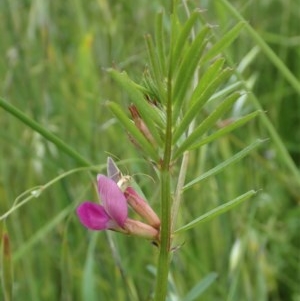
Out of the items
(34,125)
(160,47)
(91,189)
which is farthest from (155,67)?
(91,189)

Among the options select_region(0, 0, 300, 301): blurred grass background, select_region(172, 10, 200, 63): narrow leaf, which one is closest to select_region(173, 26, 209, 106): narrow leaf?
select_region(172, 10, 200, 63): narrow leaf

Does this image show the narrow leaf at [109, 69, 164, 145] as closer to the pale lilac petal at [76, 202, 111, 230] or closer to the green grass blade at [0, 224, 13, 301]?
the pale lilac petal at [76, 202, 111, 230]

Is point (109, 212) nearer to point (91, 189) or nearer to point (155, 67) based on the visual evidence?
Result: point (155, 67)

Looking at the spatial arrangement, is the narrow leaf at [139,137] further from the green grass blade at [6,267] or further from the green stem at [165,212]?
the green grass blade at [6,267]

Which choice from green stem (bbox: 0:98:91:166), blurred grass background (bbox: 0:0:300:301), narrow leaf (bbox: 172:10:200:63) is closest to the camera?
narrow leaf (bbox: 172:10:200:63)

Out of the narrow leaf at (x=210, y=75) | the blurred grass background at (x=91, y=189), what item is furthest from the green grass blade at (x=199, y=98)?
the blurred grass background at (x=91, y=189)

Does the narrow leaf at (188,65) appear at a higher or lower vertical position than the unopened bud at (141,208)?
higher
